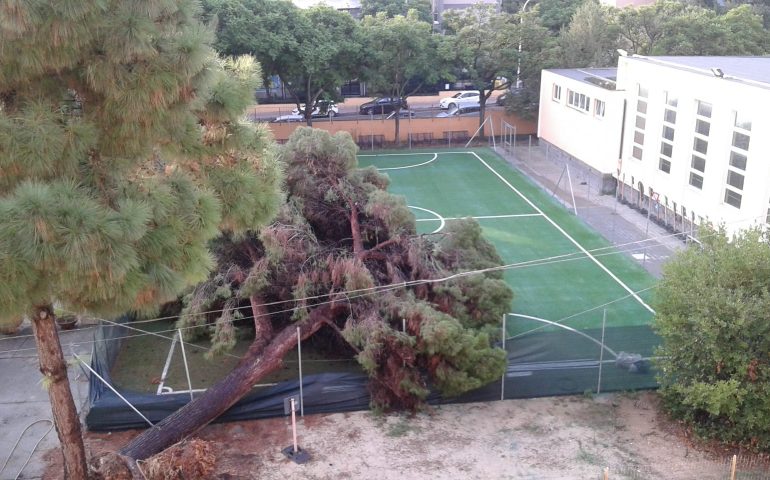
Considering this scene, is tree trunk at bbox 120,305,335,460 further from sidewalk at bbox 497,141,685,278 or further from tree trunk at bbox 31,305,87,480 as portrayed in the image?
sidewalk at bbox 497,141,685,278

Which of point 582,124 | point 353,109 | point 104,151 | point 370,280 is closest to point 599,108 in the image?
point 582,124

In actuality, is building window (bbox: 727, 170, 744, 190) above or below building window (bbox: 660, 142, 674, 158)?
below

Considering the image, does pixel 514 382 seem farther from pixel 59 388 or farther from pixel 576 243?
pixel 576 243

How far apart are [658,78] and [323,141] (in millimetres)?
13463

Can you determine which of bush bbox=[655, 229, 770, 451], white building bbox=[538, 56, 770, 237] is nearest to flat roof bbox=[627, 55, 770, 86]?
white building bbox=[538, 56, 770, 237]

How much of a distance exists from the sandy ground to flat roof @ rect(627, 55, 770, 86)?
11.6 m

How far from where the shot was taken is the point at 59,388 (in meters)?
10.4

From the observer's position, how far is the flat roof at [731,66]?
2212 cm

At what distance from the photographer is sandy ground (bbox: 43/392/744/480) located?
12.4 meters

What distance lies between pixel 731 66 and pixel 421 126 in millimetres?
17048

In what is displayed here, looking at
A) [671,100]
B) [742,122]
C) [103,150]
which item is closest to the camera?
[103,150]

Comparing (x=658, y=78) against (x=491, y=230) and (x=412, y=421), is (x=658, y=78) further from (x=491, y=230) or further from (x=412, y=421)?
(x=412, y=421)

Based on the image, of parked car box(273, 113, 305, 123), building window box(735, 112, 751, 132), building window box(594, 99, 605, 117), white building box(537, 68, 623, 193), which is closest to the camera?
building window box(735, 112, 751, 132)

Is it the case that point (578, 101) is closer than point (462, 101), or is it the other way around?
point (578, 101)
